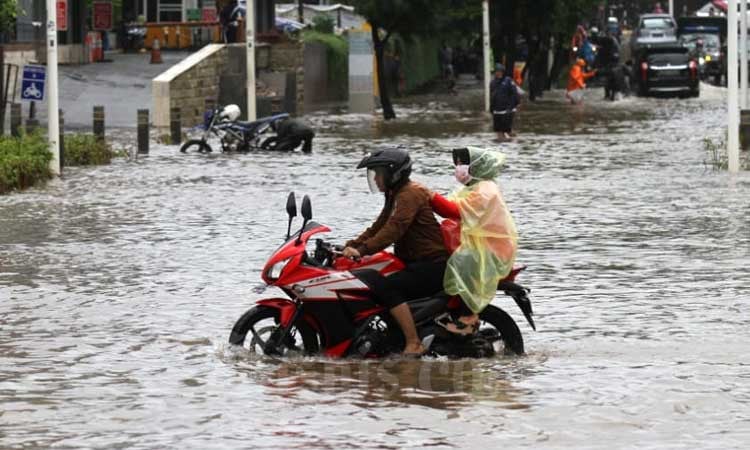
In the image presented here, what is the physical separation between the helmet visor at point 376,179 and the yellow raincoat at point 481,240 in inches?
18.1

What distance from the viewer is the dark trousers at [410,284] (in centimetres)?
1119

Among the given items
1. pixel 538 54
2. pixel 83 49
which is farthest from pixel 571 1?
pixel 83 49

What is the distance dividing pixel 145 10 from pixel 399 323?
5573 cm

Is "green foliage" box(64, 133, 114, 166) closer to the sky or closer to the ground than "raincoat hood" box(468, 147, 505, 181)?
closer to the ground

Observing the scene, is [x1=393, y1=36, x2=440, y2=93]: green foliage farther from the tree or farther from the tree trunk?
the tree trunk

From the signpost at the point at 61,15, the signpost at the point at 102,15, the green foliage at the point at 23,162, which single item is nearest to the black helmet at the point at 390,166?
the green foliage at the point at 23,162

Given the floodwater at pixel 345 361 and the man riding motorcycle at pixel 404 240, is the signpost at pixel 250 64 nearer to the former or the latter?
the floodwater at pixel 345 361

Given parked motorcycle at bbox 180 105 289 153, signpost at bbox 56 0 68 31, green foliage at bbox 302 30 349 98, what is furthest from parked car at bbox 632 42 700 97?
parked motorcycle at bbox 180 105 289 153

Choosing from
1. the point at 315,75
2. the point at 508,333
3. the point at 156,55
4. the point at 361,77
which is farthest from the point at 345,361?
the point at 315,75

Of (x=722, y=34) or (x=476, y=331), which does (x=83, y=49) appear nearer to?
(x=722, y=34)

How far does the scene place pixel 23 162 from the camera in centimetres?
2567

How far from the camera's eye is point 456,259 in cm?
1132

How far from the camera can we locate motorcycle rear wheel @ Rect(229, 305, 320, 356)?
1152 cm

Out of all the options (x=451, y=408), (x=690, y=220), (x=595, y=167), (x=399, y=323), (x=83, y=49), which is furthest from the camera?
(x=83, y=49)
